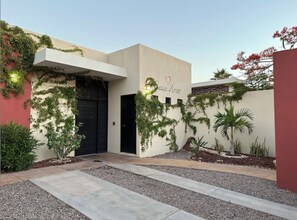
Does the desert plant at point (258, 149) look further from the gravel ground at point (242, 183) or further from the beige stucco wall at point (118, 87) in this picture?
the beige stucco wall at point (118, 87)

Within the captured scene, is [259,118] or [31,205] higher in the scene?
[259,118]

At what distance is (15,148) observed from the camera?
505 cm

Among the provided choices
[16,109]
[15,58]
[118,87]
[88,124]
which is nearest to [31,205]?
[16,109]

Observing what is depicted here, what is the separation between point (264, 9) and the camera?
7.67m

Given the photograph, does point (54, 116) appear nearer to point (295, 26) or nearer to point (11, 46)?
point (11, 46)

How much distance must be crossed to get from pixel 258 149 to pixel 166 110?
3856 millimetres

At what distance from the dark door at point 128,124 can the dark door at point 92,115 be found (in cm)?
99

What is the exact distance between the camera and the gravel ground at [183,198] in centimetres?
300

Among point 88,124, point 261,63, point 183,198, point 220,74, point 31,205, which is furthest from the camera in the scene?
point 220,74

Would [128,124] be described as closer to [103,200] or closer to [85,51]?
[85,51]

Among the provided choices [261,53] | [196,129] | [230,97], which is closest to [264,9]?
[261,53]

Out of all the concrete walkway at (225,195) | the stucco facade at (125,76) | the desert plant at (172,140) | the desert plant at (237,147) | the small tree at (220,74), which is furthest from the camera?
the small tree at (220,74)

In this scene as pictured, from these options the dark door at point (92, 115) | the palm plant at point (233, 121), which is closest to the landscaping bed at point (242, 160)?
the palm plant at point (233, 121)

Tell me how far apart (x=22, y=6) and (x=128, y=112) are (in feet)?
16.5
